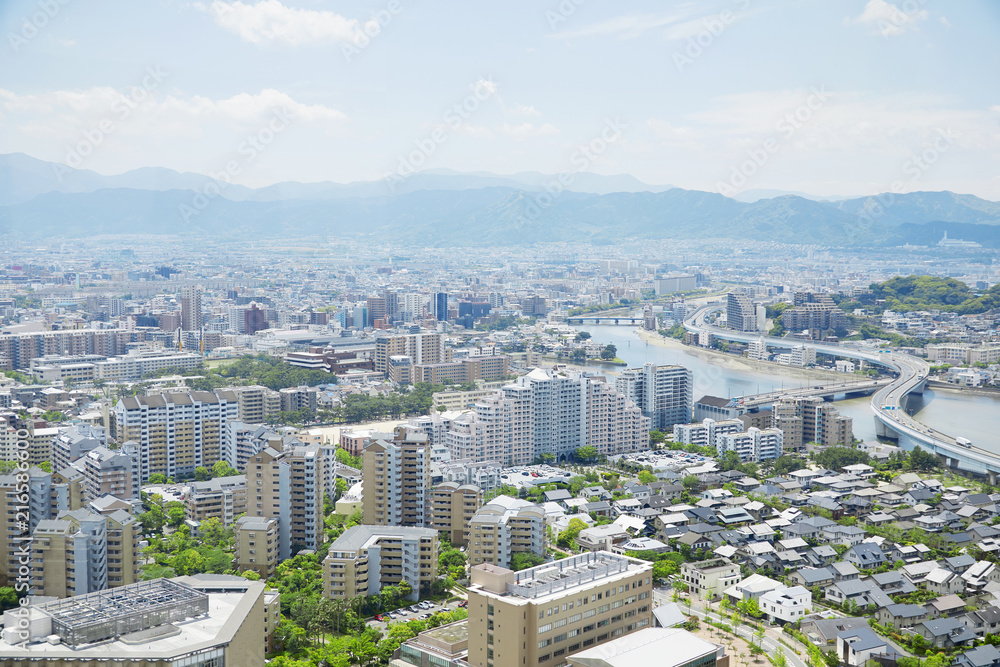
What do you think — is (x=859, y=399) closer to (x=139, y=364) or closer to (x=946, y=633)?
(x=946, y=633)

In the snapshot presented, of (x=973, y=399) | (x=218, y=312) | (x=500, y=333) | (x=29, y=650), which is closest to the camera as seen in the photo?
(x=29, y=650)

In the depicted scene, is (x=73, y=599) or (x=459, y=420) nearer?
(x=73, y=599)

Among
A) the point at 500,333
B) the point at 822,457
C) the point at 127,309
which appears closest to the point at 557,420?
the point at 822,457

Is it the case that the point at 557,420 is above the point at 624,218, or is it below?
below

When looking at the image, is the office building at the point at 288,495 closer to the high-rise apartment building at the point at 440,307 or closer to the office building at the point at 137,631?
the office building at the point at 137,631

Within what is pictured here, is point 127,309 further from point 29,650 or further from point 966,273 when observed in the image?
point 966,273

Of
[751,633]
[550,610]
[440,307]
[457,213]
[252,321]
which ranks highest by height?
[457,213]

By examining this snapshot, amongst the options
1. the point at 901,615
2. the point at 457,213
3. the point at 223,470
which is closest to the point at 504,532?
the point at 901,615
